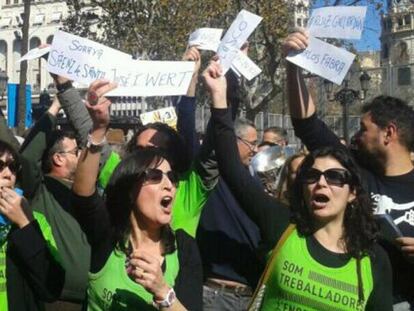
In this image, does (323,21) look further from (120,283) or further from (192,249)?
(120,283)

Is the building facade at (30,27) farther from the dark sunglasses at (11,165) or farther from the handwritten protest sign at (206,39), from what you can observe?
the dark sunglasses at (11,165)

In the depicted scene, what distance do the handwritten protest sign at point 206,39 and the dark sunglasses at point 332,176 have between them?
4.52ft

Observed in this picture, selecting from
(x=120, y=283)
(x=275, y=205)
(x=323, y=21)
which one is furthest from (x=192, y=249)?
(x=323, y=21)

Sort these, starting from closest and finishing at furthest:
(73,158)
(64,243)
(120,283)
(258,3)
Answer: (120,283)
(64,243)
(73,158)
(258,3)

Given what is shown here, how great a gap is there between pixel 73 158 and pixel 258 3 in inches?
617

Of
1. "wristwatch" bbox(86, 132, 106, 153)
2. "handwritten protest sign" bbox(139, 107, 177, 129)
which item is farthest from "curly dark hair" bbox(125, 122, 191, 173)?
"handwritten protest sign" bbox(139, 107, 177, 129)

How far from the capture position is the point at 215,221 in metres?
4.55

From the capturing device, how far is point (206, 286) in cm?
452

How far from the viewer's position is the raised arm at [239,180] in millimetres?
3760

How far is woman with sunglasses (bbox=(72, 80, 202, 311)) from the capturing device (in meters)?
3.20

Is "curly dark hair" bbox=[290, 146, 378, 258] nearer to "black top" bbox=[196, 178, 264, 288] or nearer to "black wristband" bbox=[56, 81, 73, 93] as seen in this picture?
"black top" bbox=[196, 178, 264, 288]

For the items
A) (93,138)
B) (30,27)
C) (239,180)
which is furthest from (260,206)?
(30,27)

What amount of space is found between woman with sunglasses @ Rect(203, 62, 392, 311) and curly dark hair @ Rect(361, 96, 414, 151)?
66cm

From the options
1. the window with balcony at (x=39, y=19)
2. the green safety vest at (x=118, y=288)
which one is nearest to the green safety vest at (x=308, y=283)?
the green safety vest at (x=118, y=288)
